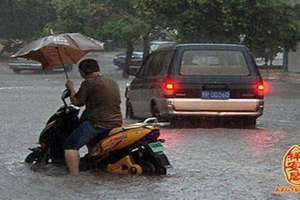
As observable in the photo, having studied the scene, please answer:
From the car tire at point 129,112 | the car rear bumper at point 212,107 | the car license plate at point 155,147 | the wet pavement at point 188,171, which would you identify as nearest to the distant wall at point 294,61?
the car tire at point 129,112

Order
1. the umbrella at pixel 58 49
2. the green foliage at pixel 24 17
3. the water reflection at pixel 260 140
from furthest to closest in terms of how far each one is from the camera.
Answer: the green foliage at pixel 24 17 → the water reflection at pixel 260 140 → the umbrella at pixel 58 49

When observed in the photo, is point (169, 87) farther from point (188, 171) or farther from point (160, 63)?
point (188, 171)

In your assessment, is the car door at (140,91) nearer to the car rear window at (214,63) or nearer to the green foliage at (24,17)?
the car rear window at (214,63)

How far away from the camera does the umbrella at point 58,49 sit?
34.2ft

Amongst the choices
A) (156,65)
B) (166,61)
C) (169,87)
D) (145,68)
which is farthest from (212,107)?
(145,68)

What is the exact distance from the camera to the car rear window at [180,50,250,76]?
1477cm

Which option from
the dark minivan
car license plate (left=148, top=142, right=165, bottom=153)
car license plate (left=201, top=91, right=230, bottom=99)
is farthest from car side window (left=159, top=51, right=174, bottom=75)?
car license plate (left=148, top=142, right=165, bottom=153)

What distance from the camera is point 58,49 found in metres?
10.8

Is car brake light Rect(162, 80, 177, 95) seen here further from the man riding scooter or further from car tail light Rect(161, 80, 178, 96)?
the man riding scooter

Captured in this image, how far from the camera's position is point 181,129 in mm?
14758

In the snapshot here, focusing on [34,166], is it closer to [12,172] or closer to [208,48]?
[12,172]

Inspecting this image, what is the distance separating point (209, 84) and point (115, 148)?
5185 mm

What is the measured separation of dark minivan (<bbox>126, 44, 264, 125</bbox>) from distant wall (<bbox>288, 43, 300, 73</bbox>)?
92.3ft

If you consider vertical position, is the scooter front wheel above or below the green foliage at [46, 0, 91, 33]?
above
